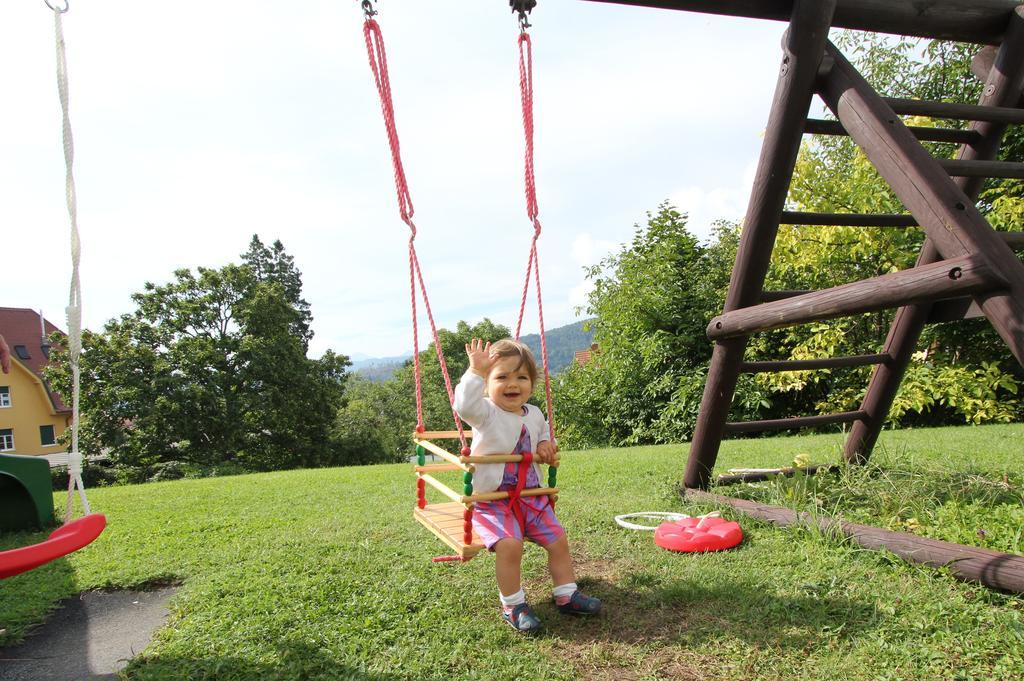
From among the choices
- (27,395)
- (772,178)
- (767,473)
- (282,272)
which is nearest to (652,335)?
(767,473)

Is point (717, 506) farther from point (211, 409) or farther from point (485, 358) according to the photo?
point (211, 409)

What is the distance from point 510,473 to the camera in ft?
10.1

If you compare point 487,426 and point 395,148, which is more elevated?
point 395,148

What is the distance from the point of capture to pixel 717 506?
14.1 ft

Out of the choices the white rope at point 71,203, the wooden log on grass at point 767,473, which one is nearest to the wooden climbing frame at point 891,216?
the wooden log on grass at point 767,473

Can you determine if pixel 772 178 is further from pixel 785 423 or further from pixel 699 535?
pixel 699 535

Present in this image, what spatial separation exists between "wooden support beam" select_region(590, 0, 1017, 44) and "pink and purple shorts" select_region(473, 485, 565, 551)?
106 inches

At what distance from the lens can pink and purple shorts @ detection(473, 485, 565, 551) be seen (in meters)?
2.92

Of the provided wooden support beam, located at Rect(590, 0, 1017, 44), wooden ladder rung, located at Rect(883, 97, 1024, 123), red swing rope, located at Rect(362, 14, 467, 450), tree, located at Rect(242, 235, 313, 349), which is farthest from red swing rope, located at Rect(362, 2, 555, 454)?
tree, located at Rect(242, 235, 313, 349)

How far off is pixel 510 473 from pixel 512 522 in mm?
231

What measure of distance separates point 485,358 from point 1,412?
45.0 metres

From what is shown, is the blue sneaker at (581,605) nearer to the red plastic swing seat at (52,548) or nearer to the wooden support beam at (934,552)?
the wooden support beam at (934,552)

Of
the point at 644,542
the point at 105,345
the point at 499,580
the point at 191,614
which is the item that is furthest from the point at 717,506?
the point at 105,345

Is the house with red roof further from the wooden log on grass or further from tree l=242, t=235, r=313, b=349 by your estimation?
the wooden log on grass
